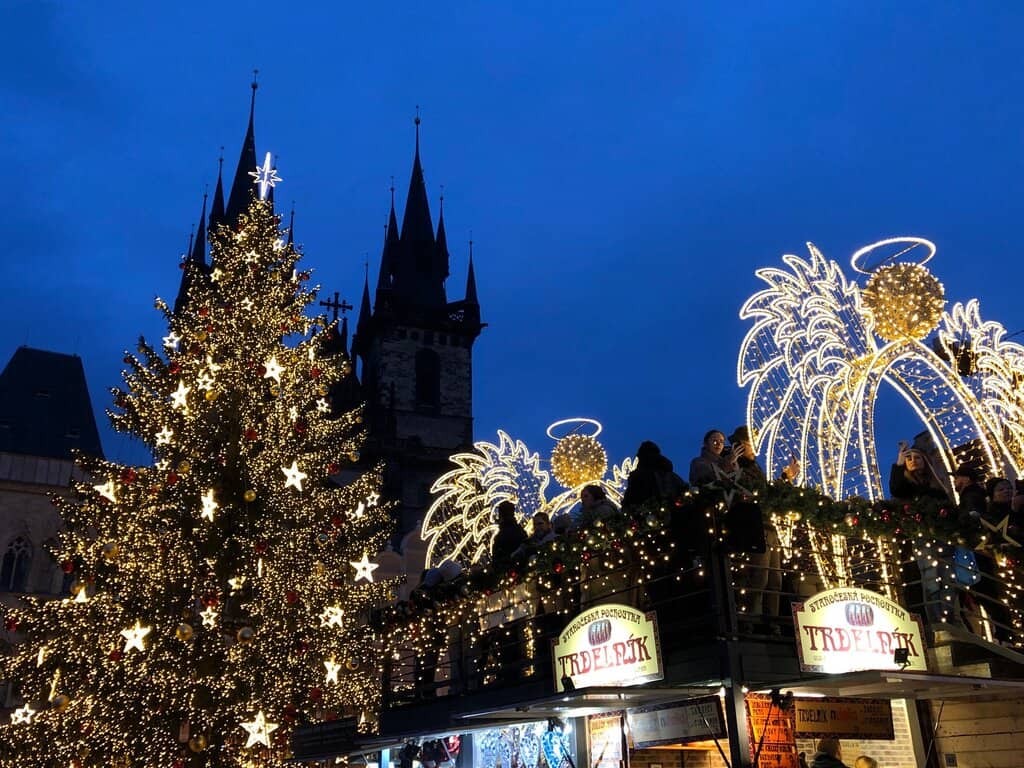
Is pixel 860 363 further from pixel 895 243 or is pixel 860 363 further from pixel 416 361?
Answer: pixel 416 361

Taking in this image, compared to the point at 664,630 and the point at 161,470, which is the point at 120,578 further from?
the point at 664,630

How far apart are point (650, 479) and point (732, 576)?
1327 millimetres

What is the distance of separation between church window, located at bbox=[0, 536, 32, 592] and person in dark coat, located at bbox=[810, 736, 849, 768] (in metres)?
40.6

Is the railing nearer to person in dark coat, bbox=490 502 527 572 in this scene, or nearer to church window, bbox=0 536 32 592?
person in dark coat, bbox=490 502 527 572

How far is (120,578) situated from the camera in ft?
41.9

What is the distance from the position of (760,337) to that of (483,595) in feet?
15.7

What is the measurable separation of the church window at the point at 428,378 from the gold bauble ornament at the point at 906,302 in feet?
170

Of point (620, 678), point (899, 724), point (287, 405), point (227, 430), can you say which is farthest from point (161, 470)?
point (899, 724)

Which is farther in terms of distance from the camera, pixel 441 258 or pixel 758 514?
pixel 441 258

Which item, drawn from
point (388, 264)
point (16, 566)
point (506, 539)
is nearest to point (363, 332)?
point (388, 264)

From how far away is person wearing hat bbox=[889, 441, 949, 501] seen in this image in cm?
938

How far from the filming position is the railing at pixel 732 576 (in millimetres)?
8023

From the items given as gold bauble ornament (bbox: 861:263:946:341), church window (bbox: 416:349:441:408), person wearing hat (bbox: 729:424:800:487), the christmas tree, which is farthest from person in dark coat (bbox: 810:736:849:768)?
church window (bbox: 416:349:441:408)

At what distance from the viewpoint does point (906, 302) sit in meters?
10.5
